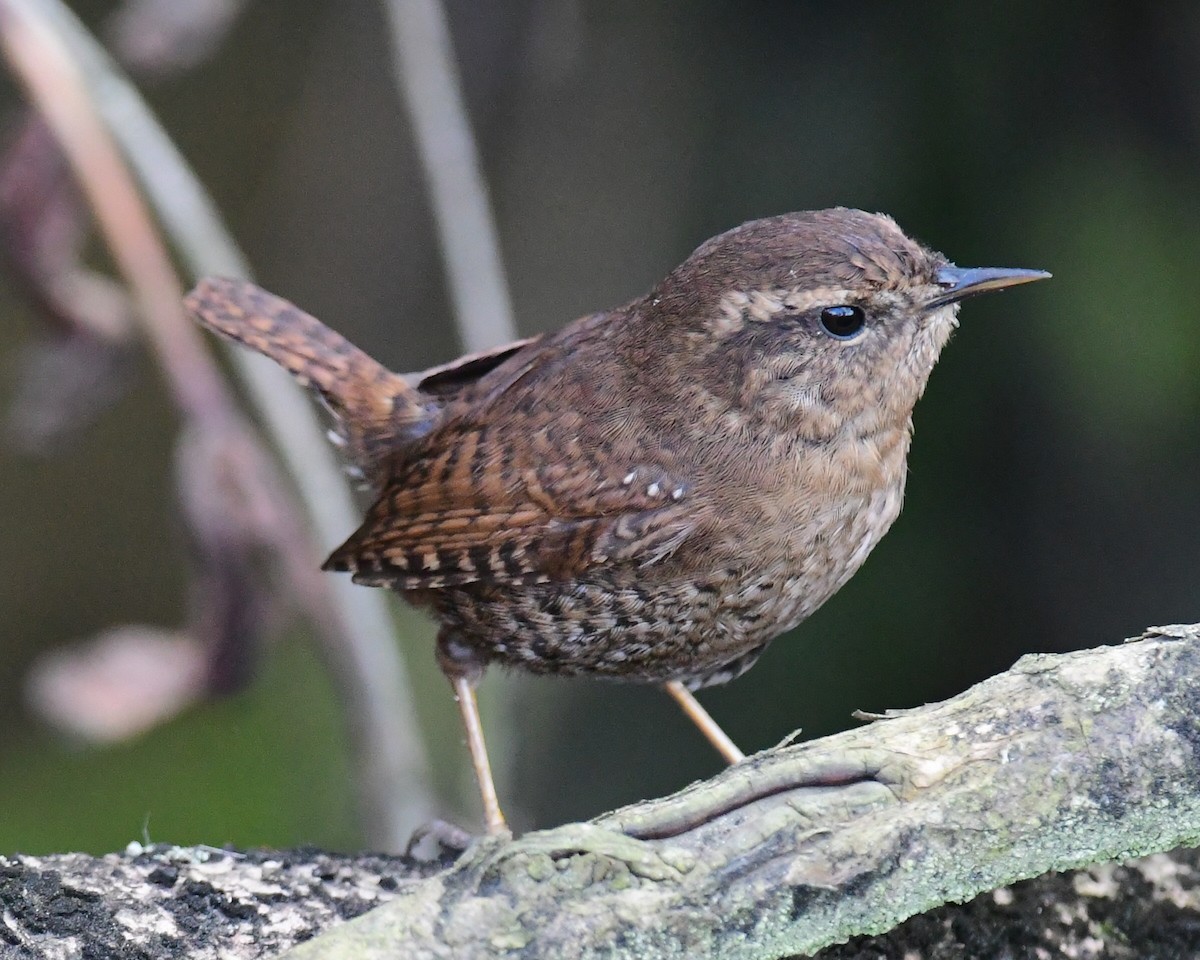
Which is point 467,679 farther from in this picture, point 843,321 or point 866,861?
point 866,861

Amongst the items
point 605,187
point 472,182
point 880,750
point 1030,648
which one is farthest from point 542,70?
point 880,750

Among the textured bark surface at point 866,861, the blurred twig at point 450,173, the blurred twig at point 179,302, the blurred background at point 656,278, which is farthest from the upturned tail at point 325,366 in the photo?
the textured bark surface at point 866,861

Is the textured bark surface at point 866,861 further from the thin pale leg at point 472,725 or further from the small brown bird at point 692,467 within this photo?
the thin pale leg at point 472,725

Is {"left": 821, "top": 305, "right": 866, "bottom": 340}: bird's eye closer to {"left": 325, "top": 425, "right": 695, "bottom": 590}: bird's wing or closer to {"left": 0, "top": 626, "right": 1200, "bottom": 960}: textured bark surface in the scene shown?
{"left": 325, "top": 425, "right": 695, "bottom": 590}: bird's wing

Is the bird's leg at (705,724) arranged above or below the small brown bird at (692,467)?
below

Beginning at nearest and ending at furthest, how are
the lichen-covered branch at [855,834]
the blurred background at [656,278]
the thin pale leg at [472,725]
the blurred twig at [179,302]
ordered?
1. the lichen-covered branch at [855,834]
2. the thin pale leg at [472,725]
3. the blurred twig at [179,302]
4. the blurred background at [656,278]

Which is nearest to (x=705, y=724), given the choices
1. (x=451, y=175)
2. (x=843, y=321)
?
(x=843, y=321)
